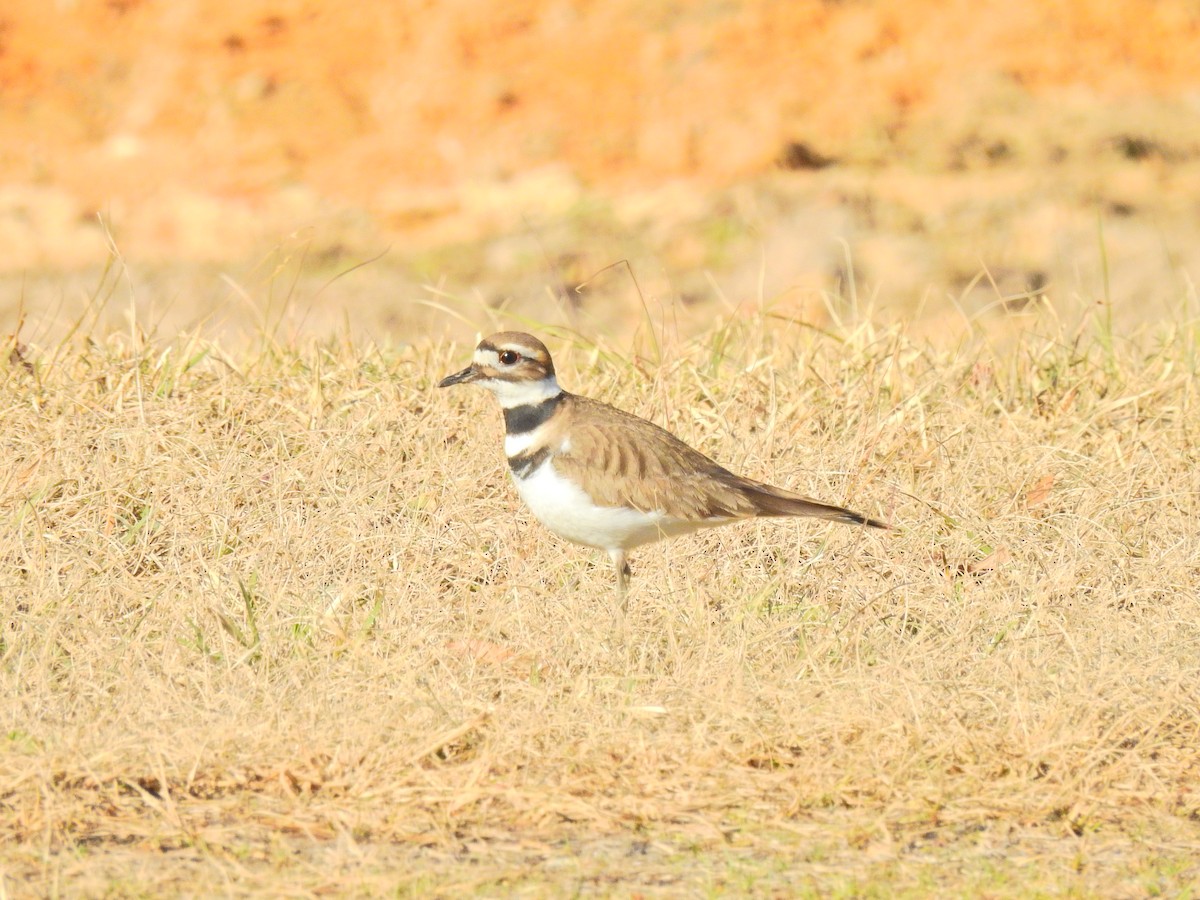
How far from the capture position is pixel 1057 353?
6.95 m

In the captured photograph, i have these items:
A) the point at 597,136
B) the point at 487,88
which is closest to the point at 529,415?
the point at 597,136

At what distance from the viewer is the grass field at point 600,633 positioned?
3.65 meters

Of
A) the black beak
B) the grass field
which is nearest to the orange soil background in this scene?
the grass field

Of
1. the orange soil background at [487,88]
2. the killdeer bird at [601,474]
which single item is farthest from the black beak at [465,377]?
the orange soil background at [487,88]

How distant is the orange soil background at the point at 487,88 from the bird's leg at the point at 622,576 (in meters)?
8.95

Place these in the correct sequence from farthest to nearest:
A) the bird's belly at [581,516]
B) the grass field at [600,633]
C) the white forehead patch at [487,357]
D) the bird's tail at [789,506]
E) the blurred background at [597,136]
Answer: the blurred background at [597,136], the white forehead patch at [487,357], the bird's tail at [789,506], the bird's belly at [581,516], the grass field at [600,633]

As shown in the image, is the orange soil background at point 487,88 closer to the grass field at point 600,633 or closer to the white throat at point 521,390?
the grass field at point 600,633

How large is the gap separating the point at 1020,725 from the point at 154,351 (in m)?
3.92

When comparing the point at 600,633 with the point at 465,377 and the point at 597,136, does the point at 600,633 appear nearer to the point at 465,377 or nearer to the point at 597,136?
the point at 465,377

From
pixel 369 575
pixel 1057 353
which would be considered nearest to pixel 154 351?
pixel 369 575

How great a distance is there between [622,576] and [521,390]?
640 millimetres

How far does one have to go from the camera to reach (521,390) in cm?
508

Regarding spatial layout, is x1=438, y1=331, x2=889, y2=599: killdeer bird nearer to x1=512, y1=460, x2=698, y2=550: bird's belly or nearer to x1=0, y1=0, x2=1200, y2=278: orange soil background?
x1=512, y1=460, x2=698, y2=550: bird's belly

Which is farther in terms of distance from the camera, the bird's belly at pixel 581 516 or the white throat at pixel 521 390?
the white throat at pixel 521 390
